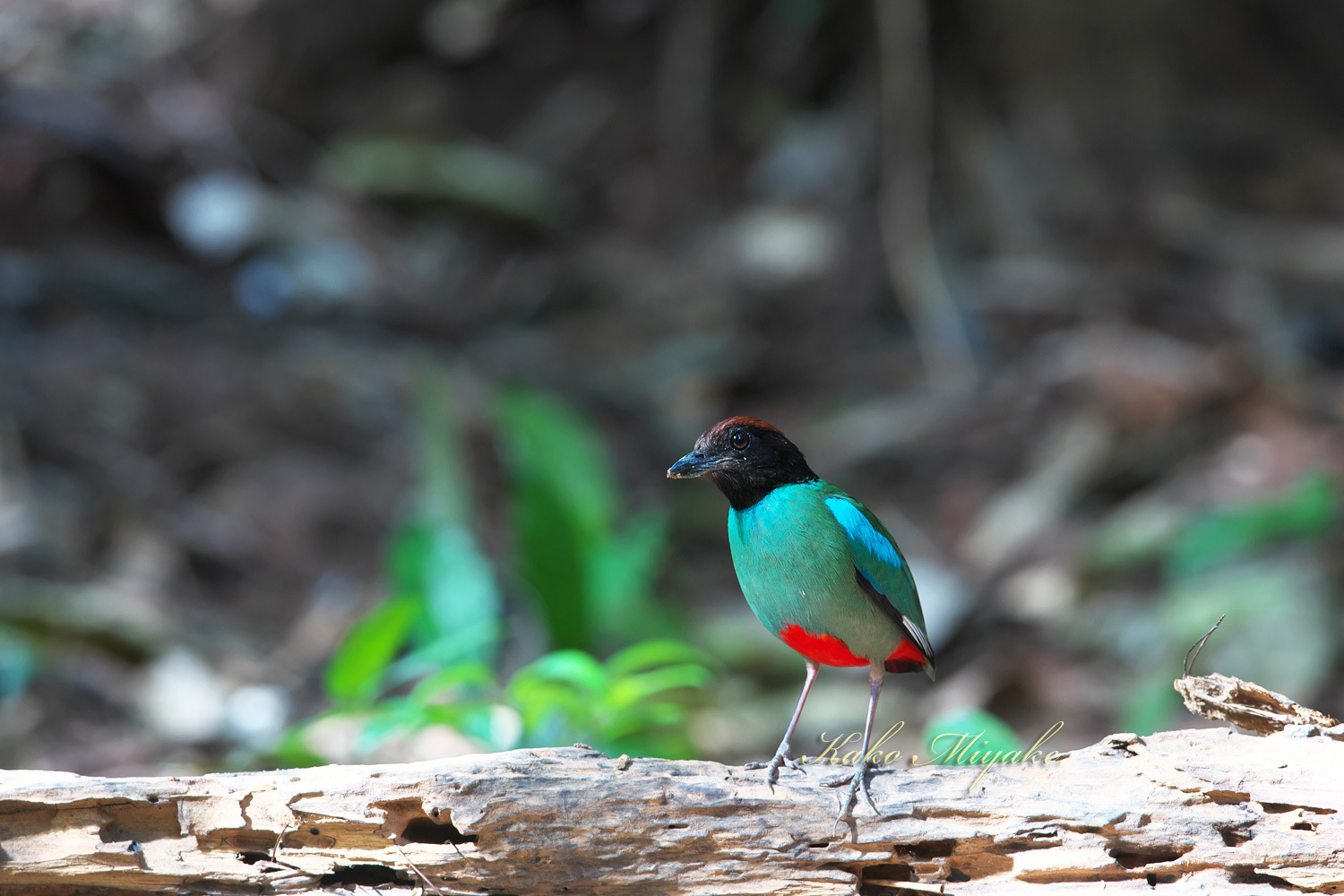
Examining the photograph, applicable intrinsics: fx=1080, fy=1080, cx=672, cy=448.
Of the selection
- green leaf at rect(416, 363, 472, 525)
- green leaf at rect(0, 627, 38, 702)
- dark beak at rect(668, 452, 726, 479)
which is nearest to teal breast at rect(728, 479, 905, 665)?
dark beak at rect(668, 452, 726, 479)

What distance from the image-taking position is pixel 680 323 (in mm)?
8312

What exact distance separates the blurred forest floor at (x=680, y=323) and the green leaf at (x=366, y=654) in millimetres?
510

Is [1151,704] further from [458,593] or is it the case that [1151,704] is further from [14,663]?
[14,663]

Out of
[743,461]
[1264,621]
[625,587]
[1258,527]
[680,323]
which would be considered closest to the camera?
[743,461]

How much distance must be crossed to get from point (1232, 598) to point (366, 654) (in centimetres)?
379

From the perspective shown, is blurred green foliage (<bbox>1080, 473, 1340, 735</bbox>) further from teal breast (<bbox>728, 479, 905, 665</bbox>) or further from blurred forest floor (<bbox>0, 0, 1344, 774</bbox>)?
teal breast (<bbox>728, 479, 905, 665</bbox>)

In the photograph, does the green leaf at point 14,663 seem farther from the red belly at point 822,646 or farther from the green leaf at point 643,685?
the red belly at point 822,646

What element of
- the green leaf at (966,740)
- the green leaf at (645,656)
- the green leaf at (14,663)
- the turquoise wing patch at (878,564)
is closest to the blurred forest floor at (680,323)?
the green leaf at (14,663)

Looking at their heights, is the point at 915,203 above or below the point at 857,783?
above

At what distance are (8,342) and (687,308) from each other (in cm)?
477

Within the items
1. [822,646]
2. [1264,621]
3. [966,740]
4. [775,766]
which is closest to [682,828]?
[775,766]

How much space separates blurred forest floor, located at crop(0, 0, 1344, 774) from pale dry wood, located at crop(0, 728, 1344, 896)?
1.68 meters

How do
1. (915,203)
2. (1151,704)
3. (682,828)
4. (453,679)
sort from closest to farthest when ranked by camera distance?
(682,828)
(453,679)
(1151,704)
(915,203)

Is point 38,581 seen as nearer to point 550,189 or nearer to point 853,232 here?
point 550,189
